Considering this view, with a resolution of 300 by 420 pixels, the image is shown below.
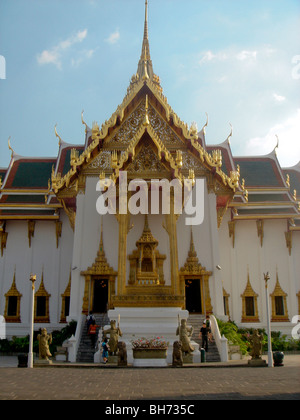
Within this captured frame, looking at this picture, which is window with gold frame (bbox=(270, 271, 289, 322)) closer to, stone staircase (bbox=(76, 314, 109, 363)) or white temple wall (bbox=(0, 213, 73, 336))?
stone staircase (bbox=(76, 314, 109, 363))

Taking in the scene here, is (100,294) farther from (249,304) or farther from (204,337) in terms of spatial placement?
(249,304)

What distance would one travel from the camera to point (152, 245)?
12.1 metres

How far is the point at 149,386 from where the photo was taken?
17.2ft

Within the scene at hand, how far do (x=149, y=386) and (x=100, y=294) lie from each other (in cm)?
712

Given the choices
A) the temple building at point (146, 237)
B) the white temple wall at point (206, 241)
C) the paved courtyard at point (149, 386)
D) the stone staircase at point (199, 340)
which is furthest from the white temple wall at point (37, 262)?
the paved courtyard at point (149, 386)

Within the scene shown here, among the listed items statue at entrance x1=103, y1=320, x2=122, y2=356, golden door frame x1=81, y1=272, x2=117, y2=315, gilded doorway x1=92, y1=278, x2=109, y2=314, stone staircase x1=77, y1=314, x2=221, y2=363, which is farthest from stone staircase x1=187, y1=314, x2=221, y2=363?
gilded doorway x1=92, y1=278, x2=109, y2=314

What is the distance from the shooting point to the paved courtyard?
4.46 m

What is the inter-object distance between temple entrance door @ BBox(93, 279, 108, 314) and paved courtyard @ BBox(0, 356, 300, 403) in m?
5.32

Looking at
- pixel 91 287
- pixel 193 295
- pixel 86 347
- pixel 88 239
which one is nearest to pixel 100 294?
pixel 91 287

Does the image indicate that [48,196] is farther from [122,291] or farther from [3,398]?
[3,398]

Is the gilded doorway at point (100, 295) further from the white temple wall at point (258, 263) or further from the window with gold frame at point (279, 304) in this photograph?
the window with gold frame at point (279, 304)

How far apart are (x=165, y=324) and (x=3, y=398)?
622 centimetres
